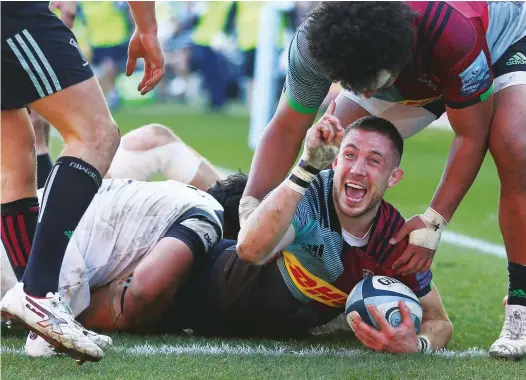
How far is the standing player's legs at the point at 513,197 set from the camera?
14.5ft

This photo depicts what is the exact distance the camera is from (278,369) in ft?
13.3

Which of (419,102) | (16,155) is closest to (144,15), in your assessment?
(16,155)

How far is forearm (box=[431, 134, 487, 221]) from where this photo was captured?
4355mm

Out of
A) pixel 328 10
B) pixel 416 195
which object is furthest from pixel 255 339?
pixel 416 195

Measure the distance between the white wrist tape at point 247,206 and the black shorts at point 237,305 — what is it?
0.25 meters

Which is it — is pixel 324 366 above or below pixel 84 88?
below

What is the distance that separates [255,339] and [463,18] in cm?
174

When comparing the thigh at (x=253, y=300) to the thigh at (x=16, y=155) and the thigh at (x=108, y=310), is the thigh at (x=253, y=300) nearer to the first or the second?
the thigh at (x=108, y=310)

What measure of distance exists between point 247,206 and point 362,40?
111cm

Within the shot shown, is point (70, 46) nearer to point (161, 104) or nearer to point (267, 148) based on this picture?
point (267, 148)

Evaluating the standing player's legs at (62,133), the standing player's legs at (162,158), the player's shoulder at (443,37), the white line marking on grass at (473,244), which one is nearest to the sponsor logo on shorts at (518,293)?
the player's shoulder at (443,37)

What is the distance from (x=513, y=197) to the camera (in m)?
4.59

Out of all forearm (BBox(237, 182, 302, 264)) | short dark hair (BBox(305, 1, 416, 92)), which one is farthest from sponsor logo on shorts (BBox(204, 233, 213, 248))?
short dark hair (BBox(305, 1, 416, 92))

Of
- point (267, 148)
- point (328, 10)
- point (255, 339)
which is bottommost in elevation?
point (255, 339)
